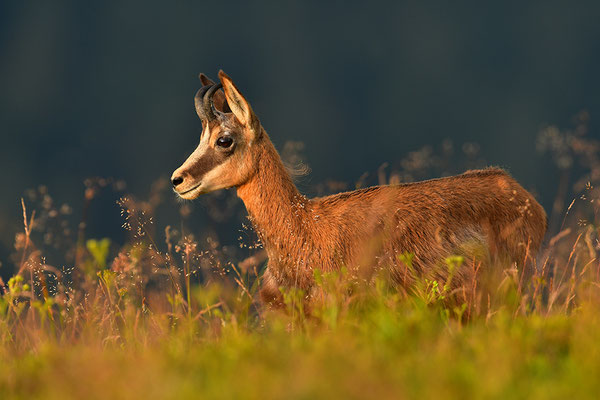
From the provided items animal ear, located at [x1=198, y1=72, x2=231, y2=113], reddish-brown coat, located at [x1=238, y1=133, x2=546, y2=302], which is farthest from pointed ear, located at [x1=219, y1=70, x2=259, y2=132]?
animal ear, located at [x1=198, y1=72, x2=231, y2=113]

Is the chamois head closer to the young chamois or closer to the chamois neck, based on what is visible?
the young chamois

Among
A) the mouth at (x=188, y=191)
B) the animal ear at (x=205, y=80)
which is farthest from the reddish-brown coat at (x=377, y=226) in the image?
the animal ear at (x=205, y=80)

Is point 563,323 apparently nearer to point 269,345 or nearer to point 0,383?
point 269,345

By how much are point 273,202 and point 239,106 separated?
3.55 ft

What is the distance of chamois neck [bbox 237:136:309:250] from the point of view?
7100 millimetres

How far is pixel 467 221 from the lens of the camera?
7414 millimetres

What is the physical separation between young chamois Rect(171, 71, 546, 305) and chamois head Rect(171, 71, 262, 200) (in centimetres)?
1

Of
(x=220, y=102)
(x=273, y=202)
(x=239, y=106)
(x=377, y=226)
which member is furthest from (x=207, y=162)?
(x=377, y=226)

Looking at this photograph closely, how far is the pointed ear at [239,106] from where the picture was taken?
24.0 feet

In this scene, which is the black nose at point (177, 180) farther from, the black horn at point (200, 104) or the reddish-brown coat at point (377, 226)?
the black horn at point (200, 104)

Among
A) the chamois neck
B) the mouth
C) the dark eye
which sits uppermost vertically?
the dark eye

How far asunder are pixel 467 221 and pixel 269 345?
3837 mm

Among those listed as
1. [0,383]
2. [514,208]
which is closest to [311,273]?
[514,208]

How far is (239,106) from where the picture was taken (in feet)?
24.6
